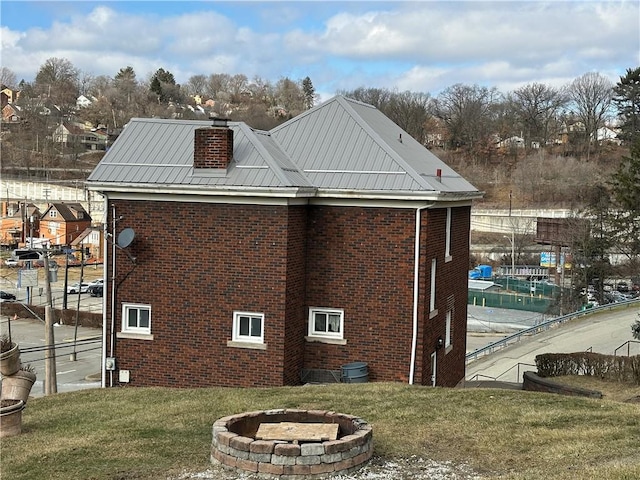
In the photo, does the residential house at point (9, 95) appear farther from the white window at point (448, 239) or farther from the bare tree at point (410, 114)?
the white window at point (448, 239)

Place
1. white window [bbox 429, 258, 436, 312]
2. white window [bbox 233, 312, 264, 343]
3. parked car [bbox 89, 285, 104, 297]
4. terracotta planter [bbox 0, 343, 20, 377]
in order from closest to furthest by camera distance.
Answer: terracotta planter [bbox 0, 343, 20, 377] → white window [bbox 233, 312, 264, 343] → white window [bbox 429, 258, 436, 312] → parked car [bbox 89, 285, 104, 297]

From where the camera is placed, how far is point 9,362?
546 inches

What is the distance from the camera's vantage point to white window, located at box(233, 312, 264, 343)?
17.5 metres

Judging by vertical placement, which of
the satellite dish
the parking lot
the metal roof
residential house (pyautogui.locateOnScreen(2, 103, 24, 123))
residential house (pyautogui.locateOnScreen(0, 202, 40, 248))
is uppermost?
residential house (pyautogui.locateOnScreen(2, 103, 24, 123))

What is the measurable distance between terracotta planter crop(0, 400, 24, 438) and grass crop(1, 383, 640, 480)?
0.15 metres

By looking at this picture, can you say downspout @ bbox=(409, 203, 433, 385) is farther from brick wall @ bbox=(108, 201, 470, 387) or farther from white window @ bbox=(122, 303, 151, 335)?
white window @ bbox=(122, 303, 151, 335)

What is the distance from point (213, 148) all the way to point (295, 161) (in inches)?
93.3

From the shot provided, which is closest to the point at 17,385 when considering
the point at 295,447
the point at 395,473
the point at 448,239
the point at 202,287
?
the point at 202,287

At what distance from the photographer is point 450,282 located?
20453 millimetres

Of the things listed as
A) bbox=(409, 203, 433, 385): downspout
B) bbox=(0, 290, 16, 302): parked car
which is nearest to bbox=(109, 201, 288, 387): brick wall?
bbox=(409, 203, 433, 385): downspout

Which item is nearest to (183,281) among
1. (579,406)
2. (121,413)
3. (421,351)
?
(121,413)

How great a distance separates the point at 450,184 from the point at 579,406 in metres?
7.98

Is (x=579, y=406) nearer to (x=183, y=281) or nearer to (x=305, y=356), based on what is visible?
(x=305, y=356)

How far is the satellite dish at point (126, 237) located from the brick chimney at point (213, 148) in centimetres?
215
